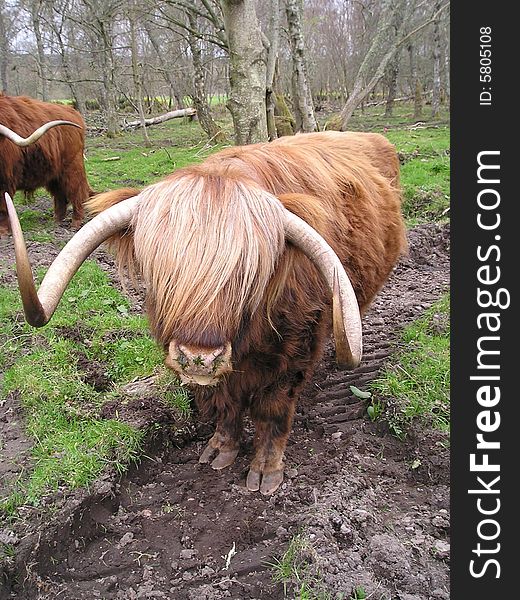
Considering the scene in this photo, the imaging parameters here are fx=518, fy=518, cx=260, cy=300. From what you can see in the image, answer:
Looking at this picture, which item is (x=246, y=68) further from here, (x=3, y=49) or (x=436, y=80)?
(x=3, y=49)

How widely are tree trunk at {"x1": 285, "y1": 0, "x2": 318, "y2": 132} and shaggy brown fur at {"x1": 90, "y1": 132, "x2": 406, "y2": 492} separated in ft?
18.0

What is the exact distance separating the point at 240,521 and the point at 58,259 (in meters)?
1.54

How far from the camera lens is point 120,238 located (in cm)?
214

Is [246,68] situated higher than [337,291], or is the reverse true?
[246,68]

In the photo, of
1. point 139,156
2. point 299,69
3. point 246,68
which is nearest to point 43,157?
point 246,68

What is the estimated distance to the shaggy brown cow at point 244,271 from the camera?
1.79 metres

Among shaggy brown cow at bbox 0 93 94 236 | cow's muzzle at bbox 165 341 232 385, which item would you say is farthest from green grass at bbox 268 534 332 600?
shaggy brown cow at bbox 0 93 94 236

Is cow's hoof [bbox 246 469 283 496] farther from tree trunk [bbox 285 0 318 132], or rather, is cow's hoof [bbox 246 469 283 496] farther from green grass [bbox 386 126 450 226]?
tree trunk [bbox 285 0 318 132]

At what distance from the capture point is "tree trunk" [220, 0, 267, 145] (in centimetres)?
474

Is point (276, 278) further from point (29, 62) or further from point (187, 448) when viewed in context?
point (29, 62)

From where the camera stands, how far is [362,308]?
11.3ft

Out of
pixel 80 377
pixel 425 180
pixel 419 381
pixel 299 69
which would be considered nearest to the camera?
pixel 419 381

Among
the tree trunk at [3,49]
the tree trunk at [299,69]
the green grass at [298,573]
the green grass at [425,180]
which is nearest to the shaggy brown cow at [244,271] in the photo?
the green grass at [298,573]

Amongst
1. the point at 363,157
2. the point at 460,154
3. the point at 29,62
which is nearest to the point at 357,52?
the point at 29,62
